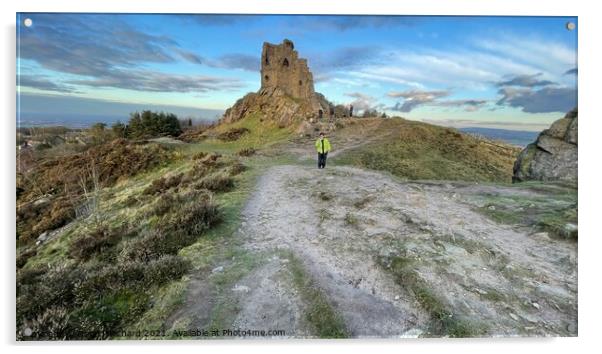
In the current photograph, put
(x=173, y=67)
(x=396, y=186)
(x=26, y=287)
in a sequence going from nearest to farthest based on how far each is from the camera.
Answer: (x=26, y=287) < (x=173, y=67) < (x=396, y=186)

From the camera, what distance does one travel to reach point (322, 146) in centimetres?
992

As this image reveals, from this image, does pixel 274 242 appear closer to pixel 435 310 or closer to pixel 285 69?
pixel 435 310

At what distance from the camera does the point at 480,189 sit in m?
7.55

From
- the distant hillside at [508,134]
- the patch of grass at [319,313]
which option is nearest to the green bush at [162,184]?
the patch of grass at [319,313]

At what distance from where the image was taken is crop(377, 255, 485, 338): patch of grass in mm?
4633

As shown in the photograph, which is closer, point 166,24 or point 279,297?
point 279,297

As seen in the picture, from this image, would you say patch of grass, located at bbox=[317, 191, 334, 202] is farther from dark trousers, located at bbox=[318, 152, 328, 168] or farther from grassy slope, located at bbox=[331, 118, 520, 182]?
grassy slope, located at bbox=[331, 118, 520, 182]

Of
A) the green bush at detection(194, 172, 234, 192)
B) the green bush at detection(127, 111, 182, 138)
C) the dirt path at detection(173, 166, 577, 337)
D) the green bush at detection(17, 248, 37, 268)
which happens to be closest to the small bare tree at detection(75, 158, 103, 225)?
the green bush at detection(17, 248, 37, 268)

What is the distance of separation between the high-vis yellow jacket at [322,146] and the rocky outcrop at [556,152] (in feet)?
16.8

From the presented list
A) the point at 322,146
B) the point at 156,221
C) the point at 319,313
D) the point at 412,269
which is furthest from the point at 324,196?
the point at 156,221

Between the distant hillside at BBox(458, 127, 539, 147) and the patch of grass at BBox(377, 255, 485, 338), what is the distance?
4179mm

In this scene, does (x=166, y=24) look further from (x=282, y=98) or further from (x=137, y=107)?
(x=282, y=98)
